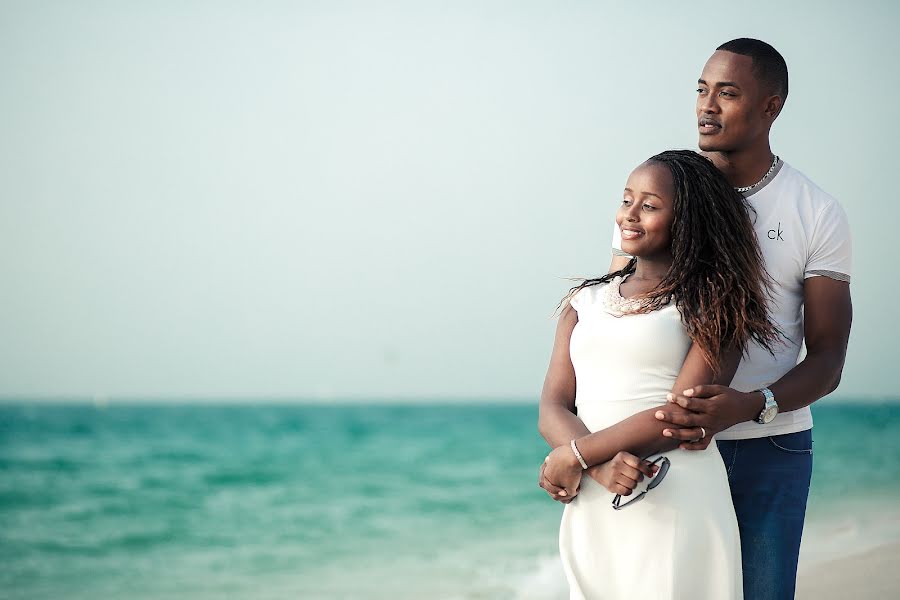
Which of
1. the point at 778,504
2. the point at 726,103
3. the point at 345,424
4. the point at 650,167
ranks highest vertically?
the point at 726,103

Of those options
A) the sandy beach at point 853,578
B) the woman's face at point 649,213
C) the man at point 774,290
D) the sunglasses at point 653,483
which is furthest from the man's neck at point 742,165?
the sandy beach at point 853,578

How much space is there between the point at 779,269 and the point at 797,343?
200 millimetres

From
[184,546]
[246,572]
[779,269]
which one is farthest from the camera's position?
[184,546]

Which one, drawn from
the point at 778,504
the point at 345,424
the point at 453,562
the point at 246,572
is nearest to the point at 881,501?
the point at 453,562

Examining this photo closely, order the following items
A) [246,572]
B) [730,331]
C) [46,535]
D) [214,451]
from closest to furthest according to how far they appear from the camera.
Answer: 1. [730,331]
2. [246,572]
3. [46,535]
4. [214,451]

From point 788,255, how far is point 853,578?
4.58 metres

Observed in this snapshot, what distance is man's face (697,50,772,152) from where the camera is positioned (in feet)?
7.94

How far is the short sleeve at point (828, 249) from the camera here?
2385 millimetres

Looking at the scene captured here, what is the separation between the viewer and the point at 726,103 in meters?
2.42

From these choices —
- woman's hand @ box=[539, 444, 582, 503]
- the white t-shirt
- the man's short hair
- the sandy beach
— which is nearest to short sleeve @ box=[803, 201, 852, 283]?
the white t-shirt

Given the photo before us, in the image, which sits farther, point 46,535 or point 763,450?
point 46,535

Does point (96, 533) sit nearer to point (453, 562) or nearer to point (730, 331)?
point (453, 562)

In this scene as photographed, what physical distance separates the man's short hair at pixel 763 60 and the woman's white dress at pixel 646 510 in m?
0.67

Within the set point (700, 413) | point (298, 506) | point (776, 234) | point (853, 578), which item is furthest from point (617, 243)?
point (298, 506)
